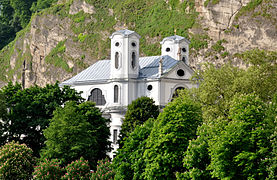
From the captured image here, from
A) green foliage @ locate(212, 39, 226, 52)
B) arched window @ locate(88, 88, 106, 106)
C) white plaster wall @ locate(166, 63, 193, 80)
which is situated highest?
→ green foliage @ locate(212, 39, 226, 52)

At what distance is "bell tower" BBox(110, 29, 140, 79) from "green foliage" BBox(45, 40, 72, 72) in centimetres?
3725

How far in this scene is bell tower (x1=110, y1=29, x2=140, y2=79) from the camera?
221ft

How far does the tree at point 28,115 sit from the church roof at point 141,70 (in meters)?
14.1

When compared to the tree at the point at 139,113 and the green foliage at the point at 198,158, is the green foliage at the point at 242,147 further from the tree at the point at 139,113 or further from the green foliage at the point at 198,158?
the tree at the point at 139,113

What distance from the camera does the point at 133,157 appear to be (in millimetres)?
41062

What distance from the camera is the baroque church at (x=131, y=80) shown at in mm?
65562

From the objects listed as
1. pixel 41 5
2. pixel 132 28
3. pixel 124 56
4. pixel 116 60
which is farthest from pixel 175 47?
pixel 41 5

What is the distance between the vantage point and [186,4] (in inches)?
3649

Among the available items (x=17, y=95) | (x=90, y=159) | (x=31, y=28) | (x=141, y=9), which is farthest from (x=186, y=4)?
(x=90, y=159)

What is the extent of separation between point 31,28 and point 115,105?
53.0 metres

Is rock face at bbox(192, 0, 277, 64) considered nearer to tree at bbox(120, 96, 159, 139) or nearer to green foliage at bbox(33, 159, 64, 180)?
tree at bbox(120, 96, 159, 139)

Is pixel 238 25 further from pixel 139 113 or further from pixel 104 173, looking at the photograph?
pixel 104 173

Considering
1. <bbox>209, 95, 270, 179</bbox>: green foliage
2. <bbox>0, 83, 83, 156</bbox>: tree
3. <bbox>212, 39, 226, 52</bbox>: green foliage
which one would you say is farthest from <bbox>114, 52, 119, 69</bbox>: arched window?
<bbox>209, 95, 270, 179</bbox>: green foliage

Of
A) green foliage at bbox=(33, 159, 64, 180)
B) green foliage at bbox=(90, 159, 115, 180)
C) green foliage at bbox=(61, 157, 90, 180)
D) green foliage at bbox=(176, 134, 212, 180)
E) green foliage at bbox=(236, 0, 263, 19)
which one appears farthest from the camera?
green foliage at bbox=(236, 0, 263, 19)
